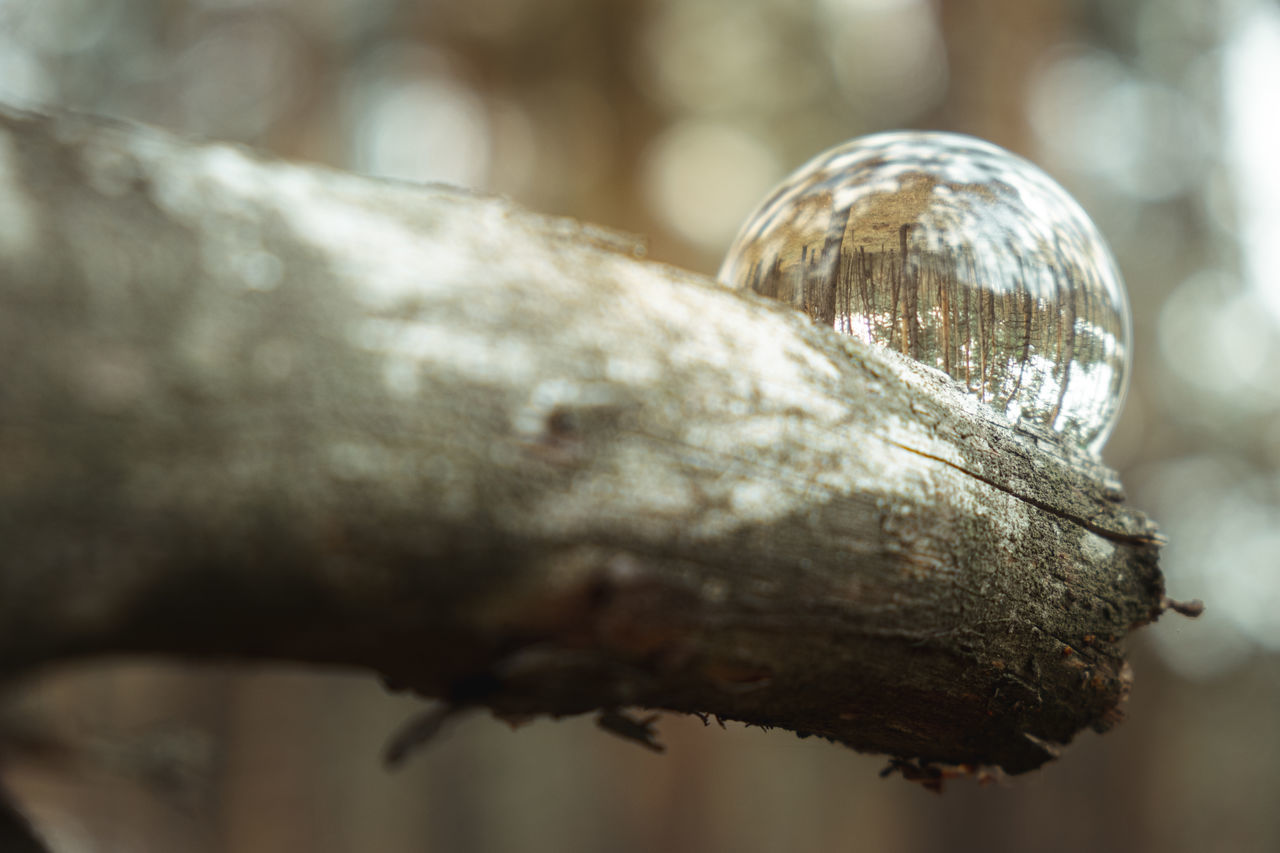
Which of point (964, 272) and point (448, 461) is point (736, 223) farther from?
point (448, 461)

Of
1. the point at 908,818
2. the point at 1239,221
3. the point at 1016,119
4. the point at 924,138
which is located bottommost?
the point at 908,818

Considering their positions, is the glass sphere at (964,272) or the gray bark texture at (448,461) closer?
the gray bark texture at (448,461)

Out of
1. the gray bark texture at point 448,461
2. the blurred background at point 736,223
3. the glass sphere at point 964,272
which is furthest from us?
the blurred background at point 736,223

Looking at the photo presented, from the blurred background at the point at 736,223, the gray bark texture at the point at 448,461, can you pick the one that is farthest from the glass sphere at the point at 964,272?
the blurred background at the point at 736,223

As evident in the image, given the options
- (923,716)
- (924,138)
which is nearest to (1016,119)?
(924,138)

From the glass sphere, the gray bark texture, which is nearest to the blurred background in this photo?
the glass sphere

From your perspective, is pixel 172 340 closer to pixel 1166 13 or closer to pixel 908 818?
pixel 908 818

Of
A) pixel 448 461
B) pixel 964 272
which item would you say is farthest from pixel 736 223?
pixel 448 461

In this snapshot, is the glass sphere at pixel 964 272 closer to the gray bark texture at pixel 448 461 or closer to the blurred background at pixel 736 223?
the gray bark texture at pixel 448 461
